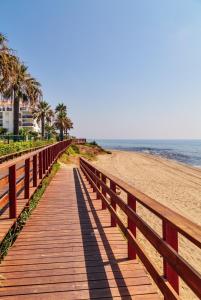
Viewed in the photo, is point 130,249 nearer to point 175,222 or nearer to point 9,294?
point 9,294

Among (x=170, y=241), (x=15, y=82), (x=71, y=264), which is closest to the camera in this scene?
(x=170, y=241)

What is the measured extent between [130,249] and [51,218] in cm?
315

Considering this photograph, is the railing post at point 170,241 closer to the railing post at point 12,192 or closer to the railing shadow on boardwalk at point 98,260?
the railing shadow on boardwalk at point 98,260

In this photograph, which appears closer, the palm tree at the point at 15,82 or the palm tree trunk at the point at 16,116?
the palm tree at the point at 15,82

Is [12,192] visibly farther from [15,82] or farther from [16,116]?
[16,116]

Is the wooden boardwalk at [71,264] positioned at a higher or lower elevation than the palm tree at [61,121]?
lower

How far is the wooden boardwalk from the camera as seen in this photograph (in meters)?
3.82

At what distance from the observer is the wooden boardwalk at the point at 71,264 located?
12.5ft

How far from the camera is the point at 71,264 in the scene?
4.69 m

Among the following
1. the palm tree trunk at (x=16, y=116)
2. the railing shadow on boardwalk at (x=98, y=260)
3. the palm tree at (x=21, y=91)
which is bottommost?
the railing shadow on boardwalk at (x=98, y=260)

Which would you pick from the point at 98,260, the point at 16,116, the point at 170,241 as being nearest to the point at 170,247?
the point at 170,241

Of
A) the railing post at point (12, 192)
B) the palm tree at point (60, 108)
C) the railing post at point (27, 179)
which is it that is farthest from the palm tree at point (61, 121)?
the railing post at point (12, 192)

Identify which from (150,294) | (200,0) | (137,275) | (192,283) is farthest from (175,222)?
(200,0)

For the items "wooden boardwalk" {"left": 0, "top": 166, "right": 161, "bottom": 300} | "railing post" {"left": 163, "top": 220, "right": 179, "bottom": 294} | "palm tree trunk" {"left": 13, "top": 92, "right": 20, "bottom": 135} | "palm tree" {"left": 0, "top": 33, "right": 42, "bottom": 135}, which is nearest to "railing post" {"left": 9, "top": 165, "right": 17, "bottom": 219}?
"wooden boardwalk" {"left": 0, "top": 166, "right": 161, "bottom": 300}
